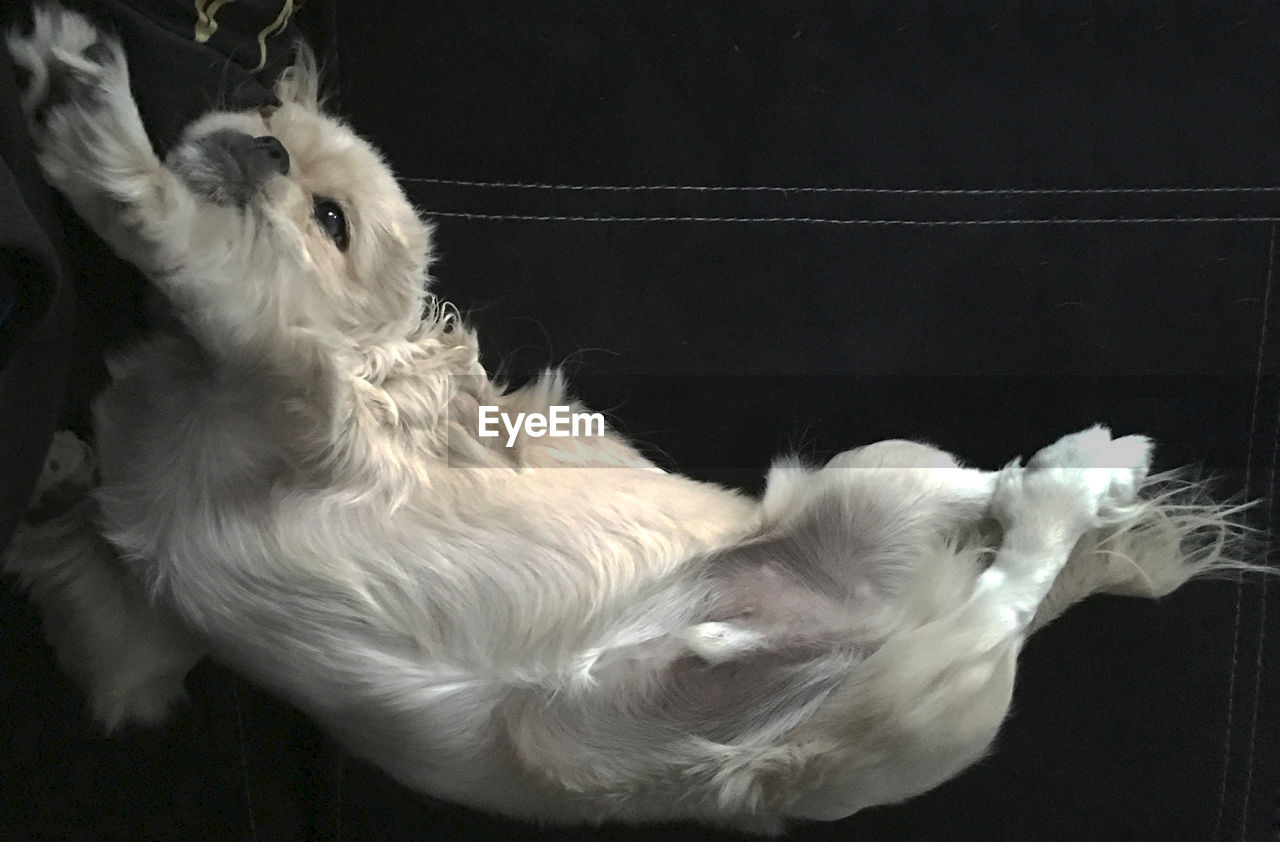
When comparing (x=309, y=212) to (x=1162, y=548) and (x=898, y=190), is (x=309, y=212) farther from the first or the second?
(x=1162, y=548)

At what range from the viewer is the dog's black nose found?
0.83 meters

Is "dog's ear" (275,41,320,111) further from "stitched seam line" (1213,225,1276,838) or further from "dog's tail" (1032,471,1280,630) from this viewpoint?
"stitched seam line" (1213,225,1276,838)

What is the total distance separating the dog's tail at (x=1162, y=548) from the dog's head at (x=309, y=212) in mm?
785

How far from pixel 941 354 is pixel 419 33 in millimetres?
755

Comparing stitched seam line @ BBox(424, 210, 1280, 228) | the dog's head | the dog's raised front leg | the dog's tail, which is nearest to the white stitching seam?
stitched seam line @ BBox(424, 210, 1280, 228)

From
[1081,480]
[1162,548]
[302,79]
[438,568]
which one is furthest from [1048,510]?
[302,79]

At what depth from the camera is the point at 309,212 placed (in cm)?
89

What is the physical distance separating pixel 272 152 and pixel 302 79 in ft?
0.77

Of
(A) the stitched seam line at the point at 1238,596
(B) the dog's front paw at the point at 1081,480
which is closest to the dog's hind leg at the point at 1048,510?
(B) the dog's front paw at the point at 1081,480

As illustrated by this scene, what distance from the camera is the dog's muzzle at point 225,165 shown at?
81 centimetres

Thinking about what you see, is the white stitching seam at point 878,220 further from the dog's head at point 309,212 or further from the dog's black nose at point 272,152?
the dog's black nose at point 272,152

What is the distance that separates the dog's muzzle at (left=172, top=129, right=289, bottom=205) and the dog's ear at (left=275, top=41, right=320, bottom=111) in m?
0.20

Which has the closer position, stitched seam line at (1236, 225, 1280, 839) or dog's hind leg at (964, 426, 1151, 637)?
dog's hind leg at (964, 426, 1151, 637)

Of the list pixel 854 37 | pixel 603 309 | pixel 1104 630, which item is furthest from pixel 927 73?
pixel 1104 630
